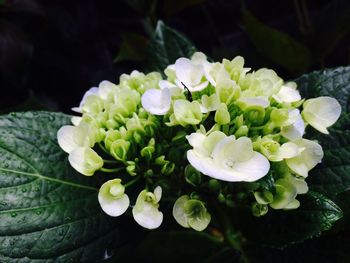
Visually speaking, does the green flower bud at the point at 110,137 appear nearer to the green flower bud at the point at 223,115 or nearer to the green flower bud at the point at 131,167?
the green flower bud at the point at 131,167

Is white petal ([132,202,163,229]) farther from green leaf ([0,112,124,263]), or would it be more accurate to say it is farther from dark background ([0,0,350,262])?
dark background ([0,0,350,262])

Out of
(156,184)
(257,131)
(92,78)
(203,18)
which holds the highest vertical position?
(257,131)

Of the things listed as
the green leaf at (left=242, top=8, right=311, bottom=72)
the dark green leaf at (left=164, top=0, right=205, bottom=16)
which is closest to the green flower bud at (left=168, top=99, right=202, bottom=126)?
the green leaf at (left=242, top=8, right=311, bottom=72)

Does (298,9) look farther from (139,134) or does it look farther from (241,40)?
(139,134)

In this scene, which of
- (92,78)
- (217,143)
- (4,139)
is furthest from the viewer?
(92,78)

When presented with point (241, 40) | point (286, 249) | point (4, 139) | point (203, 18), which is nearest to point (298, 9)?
point (241, 40)

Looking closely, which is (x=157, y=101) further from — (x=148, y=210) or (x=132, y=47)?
(x=132, y=47)
